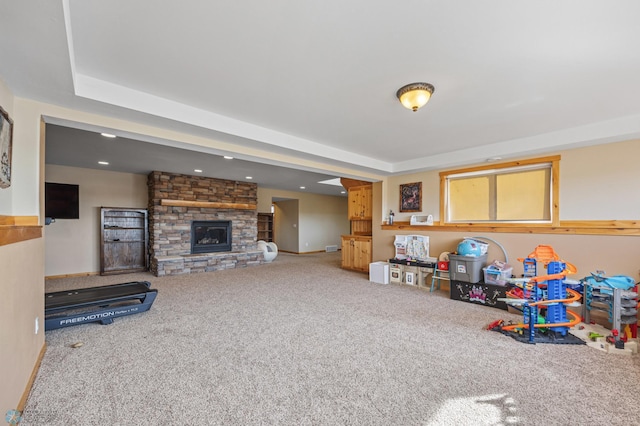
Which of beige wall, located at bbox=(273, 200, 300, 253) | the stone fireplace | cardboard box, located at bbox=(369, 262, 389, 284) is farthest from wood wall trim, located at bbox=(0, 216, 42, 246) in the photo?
beige wall, located at bbox=(273, 200, 300, 253)

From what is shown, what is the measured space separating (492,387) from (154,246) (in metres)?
7.06

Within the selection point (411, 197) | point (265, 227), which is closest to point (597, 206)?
point (411, 197)

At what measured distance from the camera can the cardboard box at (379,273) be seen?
5.54m

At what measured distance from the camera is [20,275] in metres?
1.89

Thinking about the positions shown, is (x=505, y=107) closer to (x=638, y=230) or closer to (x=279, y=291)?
(x=638, y=230)

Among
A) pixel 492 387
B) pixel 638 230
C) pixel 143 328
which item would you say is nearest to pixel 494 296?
pixel 638 230

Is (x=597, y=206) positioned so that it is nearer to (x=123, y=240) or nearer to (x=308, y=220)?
(x=308, y=220)

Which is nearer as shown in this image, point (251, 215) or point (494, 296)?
point (494, 296)

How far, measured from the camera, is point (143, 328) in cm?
312

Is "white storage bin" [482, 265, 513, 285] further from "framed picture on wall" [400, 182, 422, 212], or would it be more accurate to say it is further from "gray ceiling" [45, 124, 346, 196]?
"gray ceiling" [45, 124, 346, 196]

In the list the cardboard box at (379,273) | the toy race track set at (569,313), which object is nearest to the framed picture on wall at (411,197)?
the cardboard box at (379,273)

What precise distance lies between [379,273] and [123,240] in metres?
6.24

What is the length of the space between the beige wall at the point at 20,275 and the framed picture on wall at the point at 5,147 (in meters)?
0.12

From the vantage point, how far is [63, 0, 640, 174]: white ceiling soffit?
168 cm
